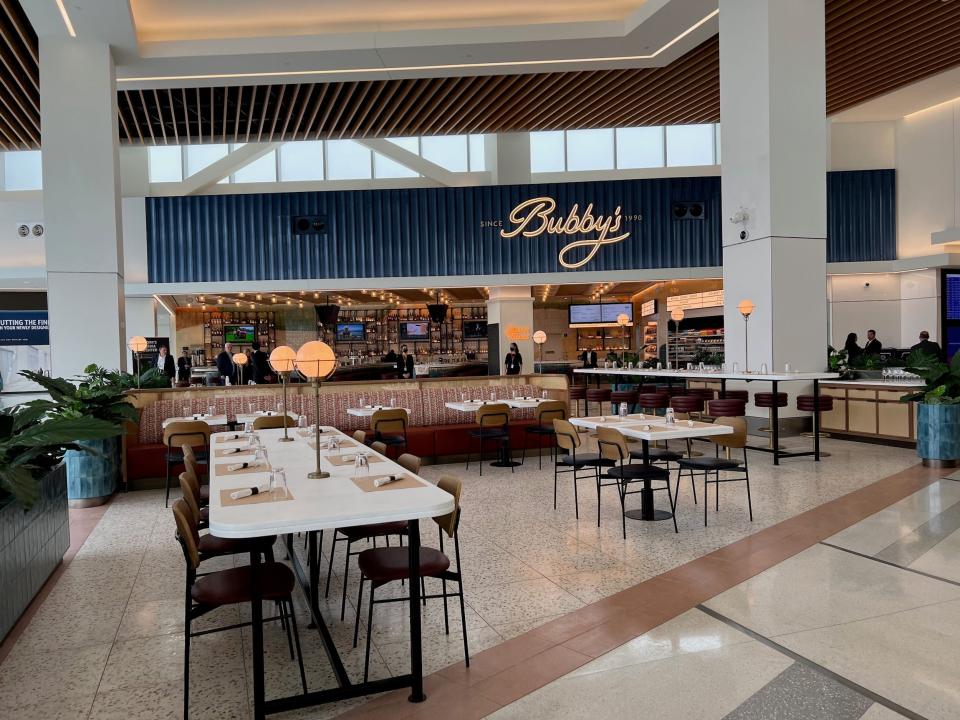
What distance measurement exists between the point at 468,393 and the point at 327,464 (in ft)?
16.7

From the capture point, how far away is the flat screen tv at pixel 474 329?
18.8 meters

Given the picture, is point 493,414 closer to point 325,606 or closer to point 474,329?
point 325,606

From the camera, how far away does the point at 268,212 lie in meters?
14.8

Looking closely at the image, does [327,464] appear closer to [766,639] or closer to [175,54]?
[766,639]

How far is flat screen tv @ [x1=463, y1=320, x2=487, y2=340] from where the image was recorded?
18781 mm

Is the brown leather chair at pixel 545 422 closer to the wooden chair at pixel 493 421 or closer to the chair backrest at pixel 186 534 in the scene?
the wooden chair at pixel 493 421

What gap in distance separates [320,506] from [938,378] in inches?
266

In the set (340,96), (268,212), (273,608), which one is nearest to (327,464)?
(273,608)

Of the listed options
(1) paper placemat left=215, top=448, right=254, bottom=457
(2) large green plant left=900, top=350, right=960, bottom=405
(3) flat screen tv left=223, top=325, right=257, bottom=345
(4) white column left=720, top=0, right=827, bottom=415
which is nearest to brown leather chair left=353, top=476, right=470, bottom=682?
(1) paper placemat left=215, top=448, right=254, bottom=457

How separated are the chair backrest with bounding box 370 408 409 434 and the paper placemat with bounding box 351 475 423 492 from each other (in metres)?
3.87

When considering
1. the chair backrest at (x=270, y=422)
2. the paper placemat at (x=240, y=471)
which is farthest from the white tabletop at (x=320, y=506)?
the chair backrest at (x=270, y=422)

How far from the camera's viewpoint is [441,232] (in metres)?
15.1

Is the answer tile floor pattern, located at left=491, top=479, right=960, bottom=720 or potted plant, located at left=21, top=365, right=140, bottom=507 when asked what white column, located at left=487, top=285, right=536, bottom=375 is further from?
tile floor pattern, located at left=491, top=479, right=960, bottom=720

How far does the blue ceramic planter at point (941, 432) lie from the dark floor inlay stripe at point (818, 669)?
5017 millimetres
